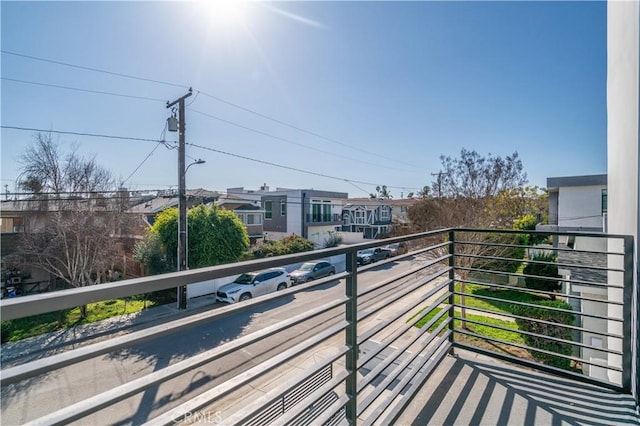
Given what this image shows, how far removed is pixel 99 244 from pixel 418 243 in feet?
34.5

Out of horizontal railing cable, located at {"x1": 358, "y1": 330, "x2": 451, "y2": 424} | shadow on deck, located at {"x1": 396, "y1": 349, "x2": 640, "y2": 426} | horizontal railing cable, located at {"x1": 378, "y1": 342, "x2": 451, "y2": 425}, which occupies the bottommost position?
shadow on deck, located at {"x1": 396, "y1": 349, "x2": 640, "y2": 426}

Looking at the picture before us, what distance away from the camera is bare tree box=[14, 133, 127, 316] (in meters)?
9.35

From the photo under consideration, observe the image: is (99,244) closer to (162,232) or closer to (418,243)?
(162,232)

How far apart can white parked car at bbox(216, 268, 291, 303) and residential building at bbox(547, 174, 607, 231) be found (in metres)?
11.8

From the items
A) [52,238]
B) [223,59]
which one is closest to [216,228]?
[52,238]

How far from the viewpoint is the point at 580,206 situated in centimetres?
1321

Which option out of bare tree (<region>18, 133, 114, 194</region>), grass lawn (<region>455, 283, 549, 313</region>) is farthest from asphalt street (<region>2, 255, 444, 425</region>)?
bare tree (<region>18, 133, 114, 194</region>)

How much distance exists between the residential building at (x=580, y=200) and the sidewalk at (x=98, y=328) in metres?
14.8

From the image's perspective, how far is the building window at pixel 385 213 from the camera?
2853cm

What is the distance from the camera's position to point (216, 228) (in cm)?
1111

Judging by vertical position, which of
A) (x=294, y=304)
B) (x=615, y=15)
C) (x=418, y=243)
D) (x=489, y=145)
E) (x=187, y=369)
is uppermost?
(x=489, y=145)

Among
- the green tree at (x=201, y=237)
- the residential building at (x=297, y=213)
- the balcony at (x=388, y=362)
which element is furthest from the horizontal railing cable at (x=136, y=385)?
the residential building at (x=297, y=213)

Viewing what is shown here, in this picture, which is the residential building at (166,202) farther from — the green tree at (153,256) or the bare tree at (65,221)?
the bare tree at (65,221)

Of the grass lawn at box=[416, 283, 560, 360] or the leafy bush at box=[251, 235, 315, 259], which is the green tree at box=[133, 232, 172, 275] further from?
the grass lawn at box=[416, 283, 560, 360]
